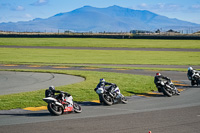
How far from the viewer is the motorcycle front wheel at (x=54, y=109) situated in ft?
51.8

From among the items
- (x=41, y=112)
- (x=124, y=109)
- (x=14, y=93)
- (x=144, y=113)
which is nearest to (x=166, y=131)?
(x=144, y=113)

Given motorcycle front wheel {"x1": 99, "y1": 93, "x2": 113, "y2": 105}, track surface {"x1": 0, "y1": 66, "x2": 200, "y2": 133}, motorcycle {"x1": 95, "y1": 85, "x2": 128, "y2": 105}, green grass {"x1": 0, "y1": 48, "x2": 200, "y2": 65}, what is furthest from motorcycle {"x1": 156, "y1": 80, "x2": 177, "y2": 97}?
green grass {"x1": 0, "y1": 48, "x2": 200, "y2": 65}

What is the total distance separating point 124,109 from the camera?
59.1ft

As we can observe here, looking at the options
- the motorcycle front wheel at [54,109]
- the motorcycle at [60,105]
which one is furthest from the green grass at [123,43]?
the motorcycle front wheel at [54,109]

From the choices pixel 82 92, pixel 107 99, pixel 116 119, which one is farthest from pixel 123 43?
pixel 116 119

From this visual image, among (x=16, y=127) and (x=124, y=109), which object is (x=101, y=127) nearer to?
(x=16, y=127)

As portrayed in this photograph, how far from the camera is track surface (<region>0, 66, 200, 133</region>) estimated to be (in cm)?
1366

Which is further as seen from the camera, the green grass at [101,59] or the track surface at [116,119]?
the green grass at [101,59]

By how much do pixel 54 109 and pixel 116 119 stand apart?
268cm

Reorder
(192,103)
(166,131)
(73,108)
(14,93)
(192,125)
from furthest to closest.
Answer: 1. (14,93)
2. (192,103)
3. (73,108)
4. (192,125)
5. (166,131)

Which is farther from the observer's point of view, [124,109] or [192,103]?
[192,103]

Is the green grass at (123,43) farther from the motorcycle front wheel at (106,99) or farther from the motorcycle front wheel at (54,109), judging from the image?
the motorcycle front wheel at (54,109)

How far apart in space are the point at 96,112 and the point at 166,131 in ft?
15.1

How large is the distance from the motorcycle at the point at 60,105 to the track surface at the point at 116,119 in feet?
0.82
